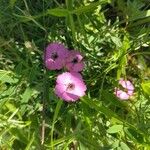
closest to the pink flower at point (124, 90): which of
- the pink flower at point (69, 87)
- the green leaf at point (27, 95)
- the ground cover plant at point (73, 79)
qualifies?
the ground cover plant at point (73, 79)

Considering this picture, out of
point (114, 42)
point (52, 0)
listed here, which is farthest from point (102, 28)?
point (52, 0)

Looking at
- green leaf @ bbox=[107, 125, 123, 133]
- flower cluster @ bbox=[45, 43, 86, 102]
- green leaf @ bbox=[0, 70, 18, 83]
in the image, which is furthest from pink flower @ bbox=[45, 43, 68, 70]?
green leaf @ bbox=[107, 125, 123, 133]

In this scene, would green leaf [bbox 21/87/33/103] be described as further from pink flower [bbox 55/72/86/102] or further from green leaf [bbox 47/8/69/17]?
green leaf [bbox 47/8/69/17]

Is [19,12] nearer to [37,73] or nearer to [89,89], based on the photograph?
[37,73]

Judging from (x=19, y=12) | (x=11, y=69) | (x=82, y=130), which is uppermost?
(x=19, y=12)

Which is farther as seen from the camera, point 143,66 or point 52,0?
point 143,66
